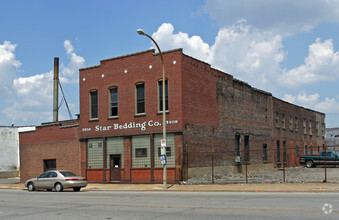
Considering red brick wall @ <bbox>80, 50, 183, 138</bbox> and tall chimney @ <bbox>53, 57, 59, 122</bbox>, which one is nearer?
red brick wall @ <bbox>80, 50, 183, 138</bbox>

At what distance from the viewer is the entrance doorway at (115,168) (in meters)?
30.8

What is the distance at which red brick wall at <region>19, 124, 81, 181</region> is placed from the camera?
33.9 m

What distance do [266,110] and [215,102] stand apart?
12.0m

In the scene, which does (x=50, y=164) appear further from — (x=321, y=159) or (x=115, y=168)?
(x=321, y=159)

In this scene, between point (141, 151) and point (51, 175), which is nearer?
point (51, 175)

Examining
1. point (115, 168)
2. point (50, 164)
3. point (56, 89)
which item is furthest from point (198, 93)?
point (56, 89)

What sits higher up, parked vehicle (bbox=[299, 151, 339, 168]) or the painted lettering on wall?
the painted lettering on wall

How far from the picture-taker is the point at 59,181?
998 inches

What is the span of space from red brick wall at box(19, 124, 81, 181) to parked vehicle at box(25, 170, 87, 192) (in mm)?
6745

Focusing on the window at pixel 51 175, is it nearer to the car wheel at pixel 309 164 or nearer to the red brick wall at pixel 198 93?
the red brick wall at pixel 198 93

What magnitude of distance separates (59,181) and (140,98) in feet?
28.7

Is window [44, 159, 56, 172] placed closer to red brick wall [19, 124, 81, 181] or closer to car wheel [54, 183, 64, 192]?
red brick wall [19, 124, 81, 181]

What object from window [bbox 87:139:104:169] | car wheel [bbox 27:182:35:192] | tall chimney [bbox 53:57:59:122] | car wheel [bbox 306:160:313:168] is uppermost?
tall chimney [bbox 53:57:59:122]

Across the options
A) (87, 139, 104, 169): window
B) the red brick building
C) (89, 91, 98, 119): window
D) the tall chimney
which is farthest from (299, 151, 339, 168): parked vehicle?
the tall chimney
